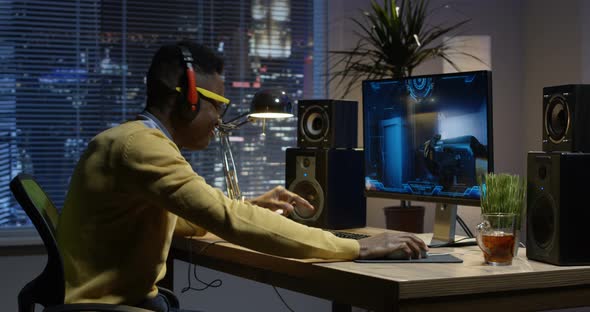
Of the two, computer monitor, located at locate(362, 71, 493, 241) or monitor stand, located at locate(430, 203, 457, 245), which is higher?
computer monitor, located at locate(362, 71, 493, 241)

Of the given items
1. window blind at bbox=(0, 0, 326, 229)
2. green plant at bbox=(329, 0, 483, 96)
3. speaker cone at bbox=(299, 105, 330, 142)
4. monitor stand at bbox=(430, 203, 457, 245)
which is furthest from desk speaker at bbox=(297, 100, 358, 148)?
window blind at bbox=(0, 0, 326, 229)

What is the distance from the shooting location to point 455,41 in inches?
189

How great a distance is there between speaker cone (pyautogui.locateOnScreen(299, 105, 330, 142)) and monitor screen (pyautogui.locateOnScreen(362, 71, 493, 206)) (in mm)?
189

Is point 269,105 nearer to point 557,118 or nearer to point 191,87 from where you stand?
point 191,87

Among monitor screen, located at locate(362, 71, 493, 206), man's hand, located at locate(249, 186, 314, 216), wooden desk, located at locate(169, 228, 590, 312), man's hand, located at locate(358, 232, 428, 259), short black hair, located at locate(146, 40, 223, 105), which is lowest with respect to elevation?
wooden desk, located at locate(169, 228, 590, 312)

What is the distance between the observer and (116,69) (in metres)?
4.30

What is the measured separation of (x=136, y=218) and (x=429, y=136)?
3.33 feet

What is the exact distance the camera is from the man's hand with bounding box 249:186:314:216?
99.8 inches

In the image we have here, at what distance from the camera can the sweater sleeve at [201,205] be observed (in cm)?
181

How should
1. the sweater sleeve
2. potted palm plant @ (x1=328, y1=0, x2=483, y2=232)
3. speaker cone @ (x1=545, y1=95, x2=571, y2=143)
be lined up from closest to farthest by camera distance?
1. the sweater sleeve
2. speaker cone @ (x1=545, y1=95, x2=571, y2=143)
3. potted palm plant @ (x1=328, y1=0, x2=483, y2=232)

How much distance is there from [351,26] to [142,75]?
1223 millimetres

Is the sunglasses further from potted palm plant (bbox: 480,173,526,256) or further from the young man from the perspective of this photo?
potted palm plant (bbox: 480,173,526,256)

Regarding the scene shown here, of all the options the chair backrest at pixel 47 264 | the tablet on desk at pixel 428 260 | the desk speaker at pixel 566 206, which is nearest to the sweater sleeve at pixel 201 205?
the tablet on desk at pixel 428 260

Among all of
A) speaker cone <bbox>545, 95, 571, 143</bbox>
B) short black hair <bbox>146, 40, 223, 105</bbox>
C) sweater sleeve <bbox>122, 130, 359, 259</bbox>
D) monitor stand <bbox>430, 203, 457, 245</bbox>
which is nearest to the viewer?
sweater sleeve <bbox>122, 130, 359, 259</bbox>
